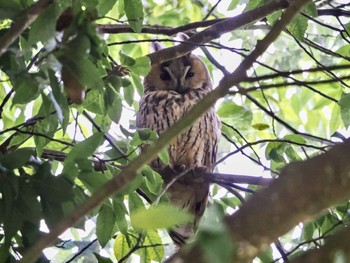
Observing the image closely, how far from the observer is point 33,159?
1.29m

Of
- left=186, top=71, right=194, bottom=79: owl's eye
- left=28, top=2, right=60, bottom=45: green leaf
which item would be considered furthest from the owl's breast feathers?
left=28, top=2, right=60, bottom=45: green leaf

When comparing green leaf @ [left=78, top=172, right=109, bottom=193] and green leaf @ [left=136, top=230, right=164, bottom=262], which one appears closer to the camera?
green leaf @ [left=78, top=172, right=109, bottom=193]

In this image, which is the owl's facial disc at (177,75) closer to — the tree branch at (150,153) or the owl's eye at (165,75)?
the owl's eye at (165,75)

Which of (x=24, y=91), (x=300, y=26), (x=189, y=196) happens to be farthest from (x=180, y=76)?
(x=24, y=91)

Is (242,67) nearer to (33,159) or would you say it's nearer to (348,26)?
(33,159)

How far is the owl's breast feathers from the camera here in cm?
292

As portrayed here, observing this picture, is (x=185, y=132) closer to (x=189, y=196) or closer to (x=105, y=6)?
(x=189, y=196)

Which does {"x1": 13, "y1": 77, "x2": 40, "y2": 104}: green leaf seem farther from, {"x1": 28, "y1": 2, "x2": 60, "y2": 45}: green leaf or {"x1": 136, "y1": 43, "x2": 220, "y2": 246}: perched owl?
{"x1": 136, "y1": 43, "x2": 220, "y2": 246}: perched owl

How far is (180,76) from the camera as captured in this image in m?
3.28

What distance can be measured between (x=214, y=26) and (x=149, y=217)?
1.33m

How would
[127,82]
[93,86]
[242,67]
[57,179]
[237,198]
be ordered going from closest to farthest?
[242,67] → [93,86] → [57,179] → [127,82] → [237,198]

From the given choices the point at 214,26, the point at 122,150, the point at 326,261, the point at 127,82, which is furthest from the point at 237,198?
the point at 326,261

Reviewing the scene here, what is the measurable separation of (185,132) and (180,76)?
17.6 inches

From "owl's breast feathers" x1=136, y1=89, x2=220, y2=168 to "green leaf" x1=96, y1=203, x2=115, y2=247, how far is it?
1.33 meters
